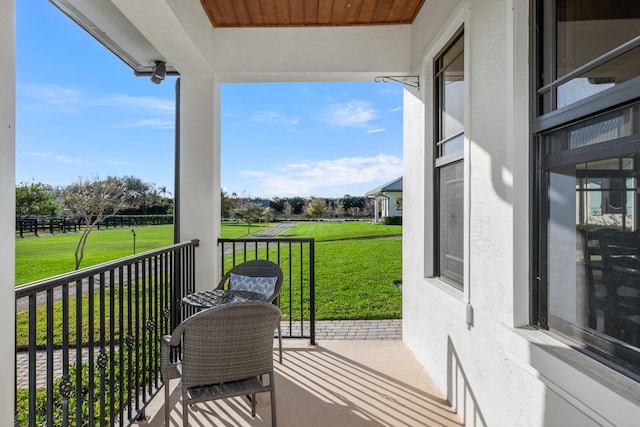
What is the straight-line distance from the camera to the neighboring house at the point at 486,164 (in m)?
1.18

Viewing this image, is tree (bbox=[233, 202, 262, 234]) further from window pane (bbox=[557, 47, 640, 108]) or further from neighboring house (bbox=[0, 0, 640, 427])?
window pane (bbox=[557, 47, 640, 108])

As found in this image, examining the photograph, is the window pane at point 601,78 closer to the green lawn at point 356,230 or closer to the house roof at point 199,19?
the house roof at point 199,19

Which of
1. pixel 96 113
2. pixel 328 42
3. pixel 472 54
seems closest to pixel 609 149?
pixel 472 54

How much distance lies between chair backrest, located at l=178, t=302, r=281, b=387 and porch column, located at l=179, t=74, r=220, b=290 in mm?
1813

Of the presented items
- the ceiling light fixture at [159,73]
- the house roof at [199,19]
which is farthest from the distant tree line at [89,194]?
the house roof at [199,19]

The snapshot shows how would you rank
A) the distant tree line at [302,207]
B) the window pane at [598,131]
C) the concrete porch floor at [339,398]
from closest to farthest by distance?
the window pane at [598,131] < the concrete porch floor at [339,398] < the distant tree line at [302,207]

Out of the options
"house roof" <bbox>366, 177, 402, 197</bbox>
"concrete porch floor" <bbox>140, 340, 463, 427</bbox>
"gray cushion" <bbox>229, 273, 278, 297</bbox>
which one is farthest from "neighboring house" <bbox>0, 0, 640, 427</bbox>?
"house roof" <bbox>366, 177, 402, 197</bbox>

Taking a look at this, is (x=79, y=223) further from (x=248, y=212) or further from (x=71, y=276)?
(x=248, y=212)

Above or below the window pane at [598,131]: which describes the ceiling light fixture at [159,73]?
A: above

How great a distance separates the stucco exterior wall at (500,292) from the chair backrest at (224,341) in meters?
1.12

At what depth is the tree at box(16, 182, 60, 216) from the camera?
250 cm

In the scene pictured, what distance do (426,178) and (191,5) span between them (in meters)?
2.30

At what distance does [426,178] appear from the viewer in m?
3.01

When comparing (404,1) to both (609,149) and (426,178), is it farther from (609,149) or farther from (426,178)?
(609,149)
